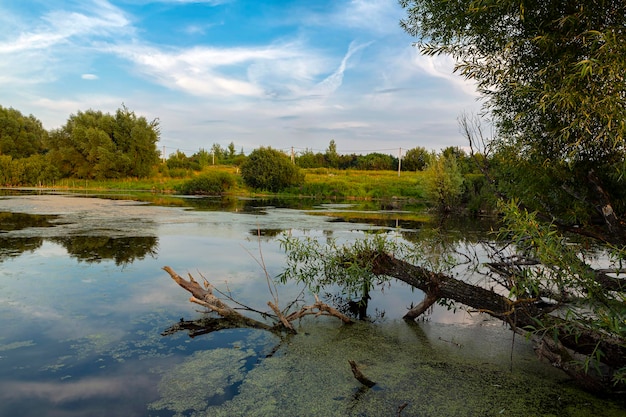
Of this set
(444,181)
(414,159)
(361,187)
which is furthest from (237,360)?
(414,159)

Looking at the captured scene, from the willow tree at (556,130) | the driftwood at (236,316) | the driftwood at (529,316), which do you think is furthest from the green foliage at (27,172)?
the driftwood at (529,316)

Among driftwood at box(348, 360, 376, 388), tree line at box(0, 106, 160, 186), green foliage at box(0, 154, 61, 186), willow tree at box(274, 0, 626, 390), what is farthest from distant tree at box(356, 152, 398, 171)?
driftwood at box(348, 360, 376, 388)

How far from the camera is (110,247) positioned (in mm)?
10234

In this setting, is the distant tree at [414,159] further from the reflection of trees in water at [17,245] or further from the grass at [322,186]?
the reflection of trees in water at [17,245]

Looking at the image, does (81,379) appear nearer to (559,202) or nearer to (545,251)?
(545,251)

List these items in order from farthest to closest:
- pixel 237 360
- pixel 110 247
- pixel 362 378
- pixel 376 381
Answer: pixel 110 247 < pixel 237 360 < pixel 376 381 < pixel 362 378

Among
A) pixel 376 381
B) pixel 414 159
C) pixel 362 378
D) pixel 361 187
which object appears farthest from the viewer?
pixel 414 159

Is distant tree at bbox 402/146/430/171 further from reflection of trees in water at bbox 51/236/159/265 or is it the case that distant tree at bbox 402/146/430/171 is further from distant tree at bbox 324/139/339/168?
reflection of trees in water at bbox 51/236/159/265

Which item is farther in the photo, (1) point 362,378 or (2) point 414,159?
(2) point 414,159

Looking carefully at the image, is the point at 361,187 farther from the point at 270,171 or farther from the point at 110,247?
the point at 110,247

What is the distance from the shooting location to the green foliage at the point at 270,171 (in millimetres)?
39969

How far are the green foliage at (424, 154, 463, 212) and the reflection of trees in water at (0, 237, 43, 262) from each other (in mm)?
20330

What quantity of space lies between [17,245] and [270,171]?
30.4m

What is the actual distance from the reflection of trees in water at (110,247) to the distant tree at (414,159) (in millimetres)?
47863
